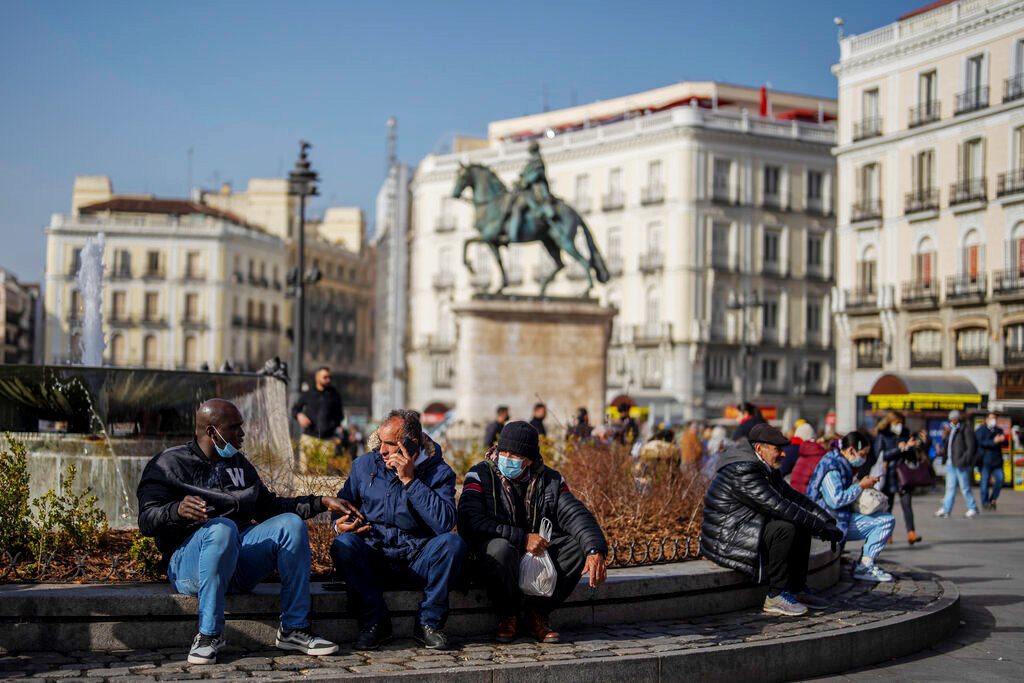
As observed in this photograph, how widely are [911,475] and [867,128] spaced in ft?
120

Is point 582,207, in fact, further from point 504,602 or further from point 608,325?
point 504,602

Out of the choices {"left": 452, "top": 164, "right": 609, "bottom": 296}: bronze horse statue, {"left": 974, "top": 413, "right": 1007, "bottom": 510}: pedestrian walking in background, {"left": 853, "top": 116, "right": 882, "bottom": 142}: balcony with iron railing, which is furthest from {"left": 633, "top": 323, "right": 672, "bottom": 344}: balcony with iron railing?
{"left": 974, "top": 413, "right": 1007, "bottom": 510}: pedestrian walking in background

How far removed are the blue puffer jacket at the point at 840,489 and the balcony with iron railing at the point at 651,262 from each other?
54.5 metres

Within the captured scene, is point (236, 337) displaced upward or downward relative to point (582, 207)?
downward

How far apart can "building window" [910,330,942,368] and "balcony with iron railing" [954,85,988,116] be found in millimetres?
7469

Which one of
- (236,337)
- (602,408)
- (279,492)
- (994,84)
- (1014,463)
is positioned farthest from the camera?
(236,337)

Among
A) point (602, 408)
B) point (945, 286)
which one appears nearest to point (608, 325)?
point (602, 408)

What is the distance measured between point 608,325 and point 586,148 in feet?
139

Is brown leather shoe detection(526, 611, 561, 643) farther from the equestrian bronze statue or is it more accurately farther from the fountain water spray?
the equestrian bronze statue

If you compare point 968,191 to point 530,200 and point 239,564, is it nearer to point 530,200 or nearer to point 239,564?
point 530,200

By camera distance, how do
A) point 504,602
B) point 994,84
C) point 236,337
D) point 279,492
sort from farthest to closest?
point 236,337 → point 994,84 → point 279,492 → point 504,602

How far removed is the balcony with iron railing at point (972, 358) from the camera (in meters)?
44.9

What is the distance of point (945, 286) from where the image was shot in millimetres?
46844

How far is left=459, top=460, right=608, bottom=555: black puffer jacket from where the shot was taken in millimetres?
7449
